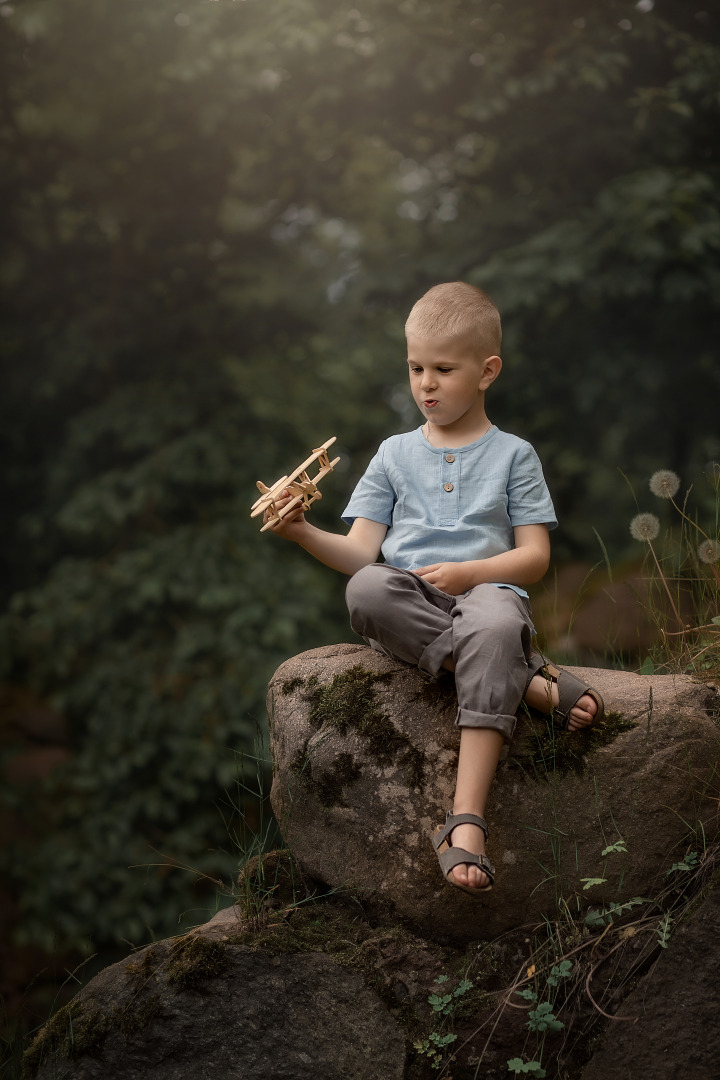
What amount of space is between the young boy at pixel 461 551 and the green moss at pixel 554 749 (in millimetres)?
37

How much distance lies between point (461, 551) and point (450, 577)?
13cm

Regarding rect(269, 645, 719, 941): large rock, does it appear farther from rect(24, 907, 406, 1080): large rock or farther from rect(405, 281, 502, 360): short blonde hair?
rect(405, 281, 502, 360): short blonde hair

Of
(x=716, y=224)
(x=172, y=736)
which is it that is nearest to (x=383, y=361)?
(x=716, y=224)

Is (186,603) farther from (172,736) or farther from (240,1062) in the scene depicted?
(240,1062)

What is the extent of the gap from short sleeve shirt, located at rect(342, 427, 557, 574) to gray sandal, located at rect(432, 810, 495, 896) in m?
0.61

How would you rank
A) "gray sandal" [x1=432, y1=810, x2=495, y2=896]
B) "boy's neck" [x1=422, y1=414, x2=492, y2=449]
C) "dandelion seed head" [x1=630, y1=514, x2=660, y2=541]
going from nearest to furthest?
1. "gray sandal" [x1=432, y1=810, x2=495, y2=896]
2. "boy's neck" [x1=422, y1=414, x2=492, y2=449]
3. "dandelion seed head" [x1=630, y1=514, x2=660, y2=541]

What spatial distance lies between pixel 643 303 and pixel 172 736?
136 inches

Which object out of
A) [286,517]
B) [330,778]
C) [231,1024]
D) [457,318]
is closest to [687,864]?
[330,778]

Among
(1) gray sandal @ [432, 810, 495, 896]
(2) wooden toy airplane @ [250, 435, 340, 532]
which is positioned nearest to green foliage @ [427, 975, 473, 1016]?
(1) gray sandal @ [432, 810, 495, 896]

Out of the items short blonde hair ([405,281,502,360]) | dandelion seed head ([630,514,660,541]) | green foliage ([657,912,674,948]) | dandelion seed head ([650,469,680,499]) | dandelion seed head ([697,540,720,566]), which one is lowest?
green foliage ([657,912,674,948])

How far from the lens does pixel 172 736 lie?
4754mm

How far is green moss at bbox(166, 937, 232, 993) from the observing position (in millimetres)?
1996

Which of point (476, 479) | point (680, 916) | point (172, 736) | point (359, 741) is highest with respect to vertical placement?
point (476, 479)

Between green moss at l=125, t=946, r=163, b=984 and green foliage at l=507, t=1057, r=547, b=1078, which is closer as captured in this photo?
green foliage at l=507, t=1057, r=547, b=1078
